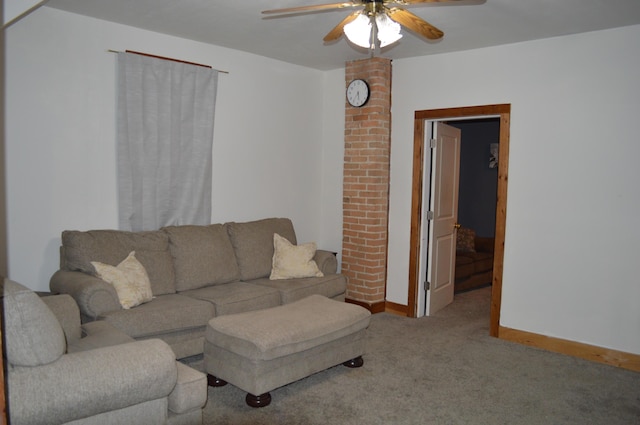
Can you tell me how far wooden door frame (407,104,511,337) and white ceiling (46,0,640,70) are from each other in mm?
596

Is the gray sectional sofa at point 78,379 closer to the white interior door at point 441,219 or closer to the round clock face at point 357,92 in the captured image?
the white interior door at point 441,219

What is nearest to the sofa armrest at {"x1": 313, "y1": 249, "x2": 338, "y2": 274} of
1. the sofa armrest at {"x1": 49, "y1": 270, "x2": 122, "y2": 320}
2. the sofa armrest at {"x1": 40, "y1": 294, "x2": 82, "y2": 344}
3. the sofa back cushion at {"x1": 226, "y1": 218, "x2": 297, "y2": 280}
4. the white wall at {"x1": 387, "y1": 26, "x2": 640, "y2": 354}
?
the sofa back cushion at {"x1": 226, "y1": 218, "x2": 297, "y2": 280}

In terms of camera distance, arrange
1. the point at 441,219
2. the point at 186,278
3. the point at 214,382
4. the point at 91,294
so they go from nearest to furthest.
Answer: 1. the point at 91,294
2. the point at 214,382
3. the point at 186,278
4. the point at 441,219

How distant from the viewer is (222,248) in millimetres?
4434

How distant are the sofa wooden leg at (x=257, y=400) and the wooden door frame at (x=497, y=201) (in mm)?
2421

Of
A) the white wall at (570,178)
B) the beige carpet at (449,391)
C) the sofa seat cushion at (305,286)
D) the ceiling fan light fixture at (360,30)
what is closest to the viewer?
the ceiling fan light fixture at (360,30)

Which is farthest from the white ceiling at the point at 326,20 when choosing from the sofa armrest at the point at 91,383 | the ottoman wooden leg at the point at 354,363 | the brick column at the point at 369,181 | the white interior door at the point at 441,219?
the ottoman wooden leg at the point at 354,363

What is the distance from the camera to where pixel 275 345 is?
3074mm

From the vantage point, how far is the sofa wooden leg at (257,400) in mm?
3133

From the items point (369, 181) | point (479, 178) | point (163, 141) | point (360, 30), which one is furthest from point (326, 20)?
point (479, 178)

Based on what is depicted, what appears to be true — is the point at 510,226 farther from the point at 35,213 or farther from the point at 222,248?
the point at 35,213

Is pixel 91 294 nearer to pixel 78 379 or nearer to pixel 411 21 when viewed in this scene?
pixel 78 379

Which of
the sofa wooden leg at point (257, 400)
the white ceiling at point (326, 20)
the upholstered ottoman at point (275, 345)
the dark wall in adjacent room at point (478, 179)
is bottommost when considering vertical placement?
the sofa wooden leg at point (257, 400)

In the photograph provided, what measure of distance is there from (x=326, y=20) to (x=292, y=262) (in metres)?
2.13
